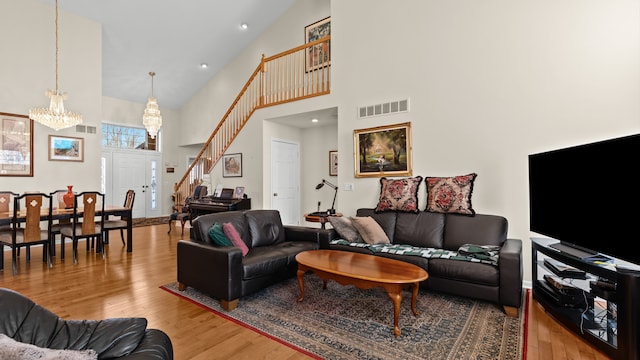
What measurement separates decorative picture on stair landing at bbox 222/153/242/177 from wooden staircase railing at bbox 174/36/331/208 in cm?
24

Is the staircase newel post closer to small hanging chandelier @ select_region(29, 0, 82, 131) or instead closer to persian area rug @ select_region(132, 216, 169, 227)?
small hanging chandelier @ select_region(29, 0, 82, 131)

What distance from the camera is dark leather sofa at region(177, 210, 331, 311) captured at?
9.10ft

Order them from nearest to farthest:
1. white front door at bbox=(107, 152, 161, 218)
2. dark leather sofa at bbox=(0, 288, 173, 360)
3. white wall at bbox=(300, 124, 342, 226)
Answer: dark leather sofa at bbox=(0, 288, 173, 360), white wall at bbox=(300, 124, 342, 226), white front door at bbox=(107, 152, 161, 218)

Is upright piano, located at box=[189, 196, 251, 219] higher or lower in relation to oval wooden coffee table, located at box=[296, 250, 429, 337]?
higher

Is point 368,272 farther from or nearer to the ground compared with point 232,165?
nearer to the ground

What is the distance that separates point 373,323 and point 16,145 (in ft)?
21.4

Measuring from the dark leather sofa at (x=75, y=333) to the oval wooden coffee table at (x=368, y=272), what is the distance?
4.75ft

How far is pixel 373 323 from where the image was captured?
2.49 m

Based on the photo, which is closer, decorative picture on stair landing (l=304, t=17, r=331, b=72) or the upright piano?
the upright piano

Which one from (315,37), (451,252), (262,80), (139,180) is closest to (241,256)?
(451,252)

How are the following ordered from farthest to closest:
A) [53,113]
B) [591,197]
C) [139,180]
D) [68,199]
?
1. [139,180]
2. [68,199]
3. [53,113]
4. [591,197]

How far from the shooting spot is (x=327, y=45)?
19.2 feet

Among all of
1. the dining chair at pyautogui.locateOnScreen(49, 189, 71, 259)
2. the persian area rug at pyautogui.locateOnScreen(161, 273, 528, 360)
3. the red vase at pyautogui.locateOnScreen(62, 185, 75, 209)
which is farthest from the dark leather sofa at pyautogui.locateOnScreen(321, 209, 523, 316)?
the red vase at pyautogui.locateOnScreen(62, 185, 75, 209)

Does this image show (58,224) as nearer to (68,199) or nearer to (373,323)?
(68,199)
